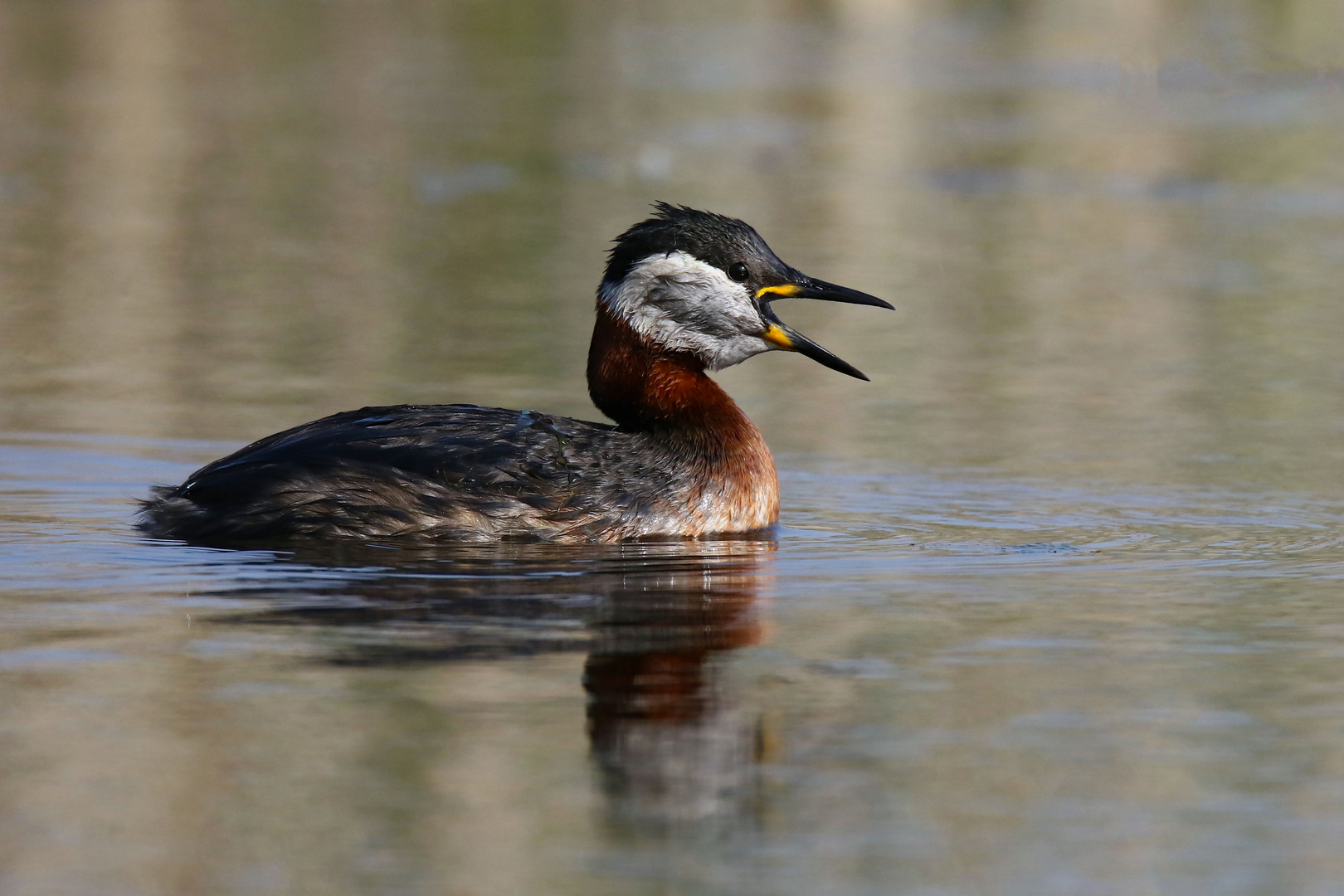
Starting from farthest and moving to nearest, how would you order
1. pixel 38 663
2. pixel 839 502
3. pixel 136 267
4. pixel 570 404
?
pixel 136 267, pixel 570 404, pixel 839 502, pixel 38 663

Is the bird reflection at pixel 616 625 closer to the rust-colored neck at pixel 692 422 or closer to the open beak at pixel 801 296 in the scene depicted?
the rust-colored neck at pixel 692 422

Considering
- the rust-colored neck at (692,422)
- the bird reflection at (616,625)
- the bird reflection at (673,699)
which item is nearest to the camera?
the bird reflection at (673,699)

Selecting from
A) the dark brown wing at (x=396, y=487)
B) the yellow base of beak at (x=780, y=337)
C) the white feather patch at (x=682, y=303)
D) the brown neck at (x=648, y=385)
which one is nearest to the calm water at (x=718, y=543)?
the dark brown wing at (x=396, y=487)

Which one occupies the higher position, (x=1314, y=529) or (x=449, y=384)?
(x=449, y=384)

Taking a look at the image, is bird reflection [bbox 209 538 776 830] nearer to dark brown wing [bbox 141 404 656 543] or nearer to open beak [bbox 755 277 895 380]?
dark brown wing [bbox 141 404 656 543]

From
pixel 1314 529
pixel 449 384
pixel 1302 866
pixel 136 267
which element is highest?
pixel 136 267

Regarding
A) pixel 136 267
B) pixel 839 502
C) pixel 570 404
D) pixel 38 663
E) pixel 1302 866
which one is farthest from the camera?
pixel 136 267

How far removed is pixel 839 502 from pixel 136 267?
885cm

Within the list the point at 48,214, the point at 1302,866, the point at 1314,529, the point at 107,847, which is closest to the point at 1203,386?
the point at 1314,529

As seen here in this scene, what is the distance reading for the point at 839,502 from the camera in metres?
9.49

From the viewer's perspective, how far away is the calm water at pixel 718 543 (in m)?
4.91

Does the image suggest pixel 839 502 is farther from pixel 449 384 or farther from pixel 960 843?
pixel 960 843

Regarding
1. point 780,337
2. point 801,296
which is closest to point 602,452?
point 780,337

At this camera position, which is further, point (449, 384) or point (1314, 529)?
point (449, 384)
